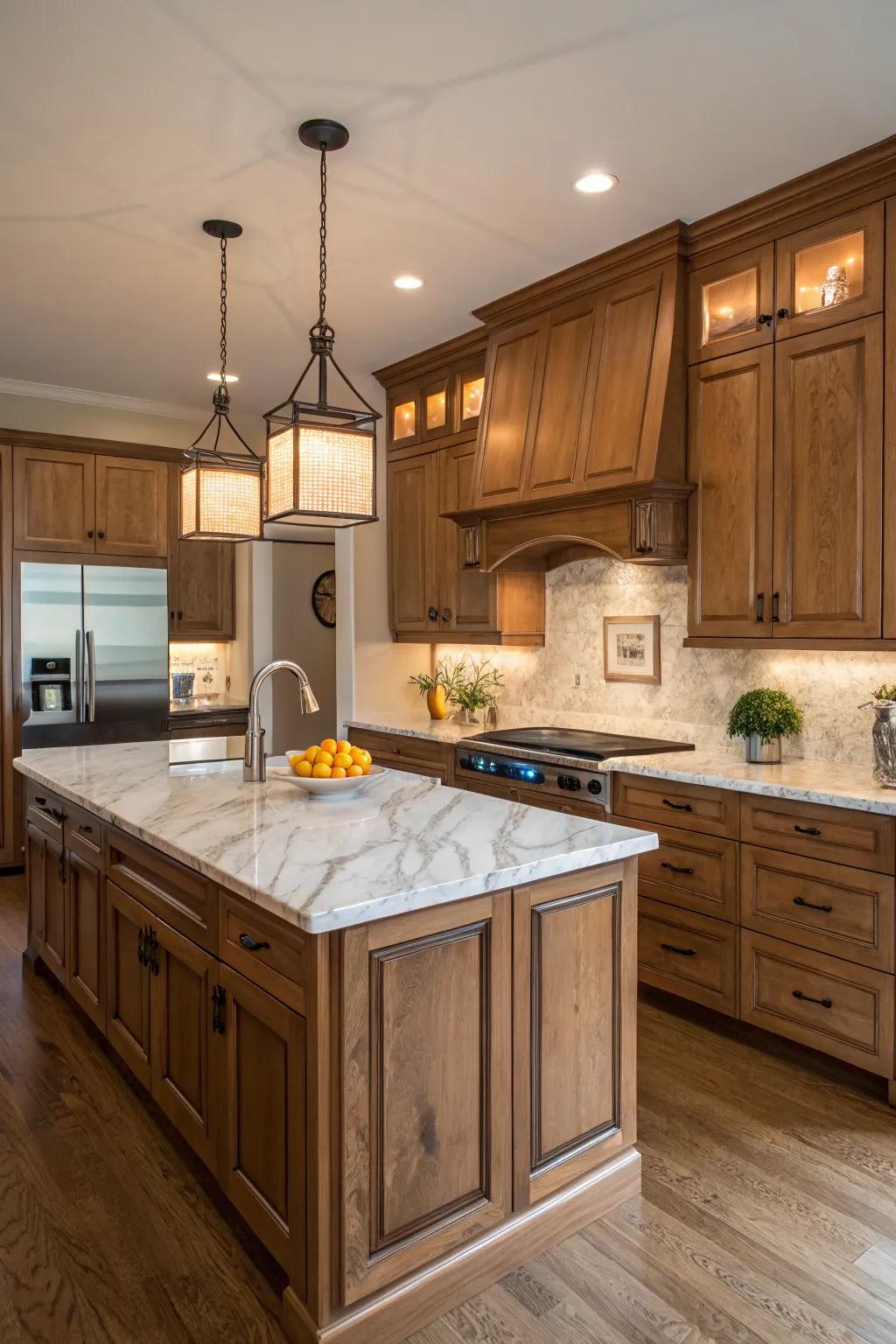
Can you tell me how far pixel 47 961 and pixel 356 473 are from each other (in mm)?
2427

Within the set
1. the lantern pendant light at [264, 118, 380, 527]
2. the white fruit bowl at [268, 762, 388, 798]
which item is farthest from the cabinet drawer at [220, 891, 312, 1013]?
the lantern pendant light at [264, 118, 380, 527]

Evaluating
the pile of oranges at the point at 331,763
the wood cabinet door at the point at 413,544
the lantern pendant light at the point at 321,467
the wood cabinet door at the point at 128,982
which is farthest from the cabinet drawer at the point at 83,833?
the wood cabinet door at the point at 413,544

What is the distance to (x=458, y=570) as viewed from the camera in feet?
16.0

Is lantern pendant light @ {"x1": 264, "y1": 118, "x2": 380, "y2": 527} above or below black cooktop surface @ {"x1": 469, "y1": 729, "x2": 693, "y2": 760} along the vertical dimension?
above

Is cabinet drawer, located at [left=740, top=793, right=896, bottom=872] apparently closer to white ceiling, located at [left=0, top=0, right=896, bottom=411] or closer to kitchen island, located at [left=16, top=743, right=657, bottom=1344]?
kitchen island, located at [left=16, top=743, right=657, bottom=1344]

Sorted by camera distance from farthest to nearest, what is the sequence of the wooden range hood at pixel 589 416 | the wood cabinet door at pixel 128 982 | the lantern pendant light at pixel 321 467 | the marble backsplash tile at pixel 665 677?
the wooden range hood at pixel 589 416 < the marble backsplash tile at pixel 665 677 < the wood cabinet door at pixel 128 982 < the lantern pendant light at pixel 321 467

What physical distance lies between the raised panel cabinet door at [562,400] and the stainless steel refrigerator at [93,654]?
9.27 ft

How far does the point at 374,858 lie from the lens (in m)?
2.03

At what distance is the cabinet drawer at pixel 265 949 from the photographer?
5.83 feet

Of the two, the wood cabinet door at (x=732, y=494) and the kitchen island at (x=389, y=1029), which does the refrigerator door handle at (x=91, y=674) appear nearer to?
the kitchen island at (x=389, y=1029)

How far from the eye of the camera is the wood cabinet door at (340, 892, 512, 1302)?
1762mm

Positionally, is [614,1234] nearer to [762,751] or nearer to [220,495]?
[762,751]

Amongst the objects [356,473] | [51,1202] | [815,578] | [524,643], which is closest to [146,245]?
[356,473]

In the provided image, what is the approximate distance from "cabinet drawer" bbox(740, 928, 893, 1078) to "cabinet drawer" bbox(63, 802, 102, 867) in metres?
2.17
